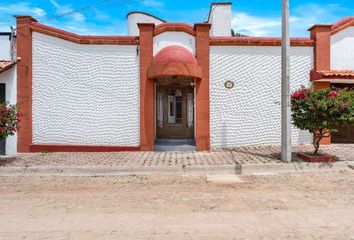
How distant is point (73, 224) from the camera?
15.8 feet

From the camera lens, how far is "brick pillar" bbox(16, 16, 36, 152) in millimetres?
11867

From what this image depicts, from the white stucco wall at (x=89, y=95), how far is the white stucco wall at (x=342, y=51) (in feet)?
25.1

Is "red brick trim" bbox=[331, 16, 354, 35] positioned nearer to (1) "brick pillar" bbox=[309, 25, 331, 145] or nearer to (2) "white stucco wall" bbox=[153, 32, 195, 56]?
(1) "brick pillar" bbox=[309, 25, 331, 145]

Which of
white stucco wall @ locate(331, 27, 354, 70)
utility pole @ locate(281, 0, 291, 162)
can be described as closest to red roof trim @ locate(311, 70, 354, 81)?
white stucco wall @ locate(331, 27, 354, 70)

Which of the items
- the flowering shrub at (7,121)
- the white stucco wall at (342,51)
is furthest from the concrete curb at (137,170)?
the white stucco wall at (342,51)

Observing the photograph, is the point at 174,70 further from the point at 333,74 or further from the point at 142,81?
the point at 333,74

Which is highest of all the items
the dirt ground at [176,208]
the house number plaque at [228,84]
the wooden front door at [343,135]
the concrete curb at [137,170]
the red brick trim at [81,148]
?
the house number plaque at [228,84]

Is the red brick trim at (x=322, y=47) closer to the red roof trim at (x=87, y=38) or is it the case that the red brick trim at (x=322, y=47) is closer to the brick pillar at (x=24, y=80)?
the red roof trim at (x=87, y=38)

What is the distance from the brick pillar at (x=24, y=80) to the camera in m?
11.9

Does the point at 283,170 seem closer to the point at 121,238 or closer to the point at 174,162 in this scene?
the point at 174,162

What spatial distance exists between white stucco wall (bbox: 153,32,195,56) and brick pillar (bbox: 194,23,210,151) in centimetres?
27

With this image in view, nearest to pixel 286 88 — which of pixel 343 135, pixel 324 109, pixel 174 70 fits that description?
pixel 324 109

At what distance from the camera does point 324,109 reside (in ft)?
29.8

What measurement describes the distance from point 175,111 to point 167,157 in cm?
470
